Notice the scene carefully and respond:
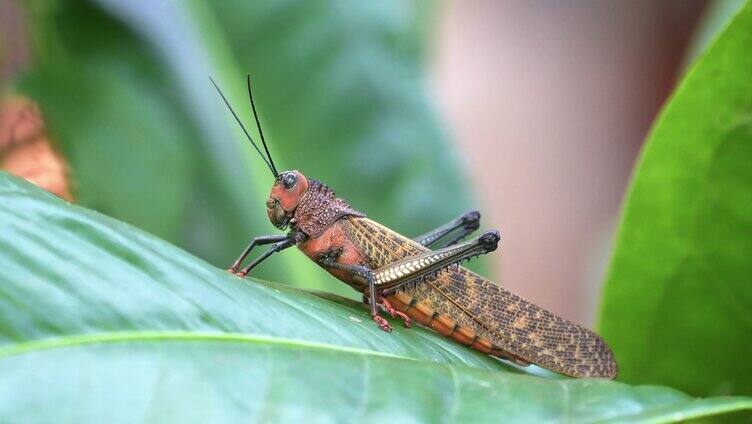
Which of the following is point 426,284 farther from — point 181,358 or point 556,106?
point 556,106

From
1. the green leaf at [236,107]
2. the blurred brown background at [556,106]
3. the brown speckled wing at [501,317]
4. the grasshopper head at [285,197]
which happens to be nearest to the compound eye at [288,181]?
the grasshopper head at [285,197]

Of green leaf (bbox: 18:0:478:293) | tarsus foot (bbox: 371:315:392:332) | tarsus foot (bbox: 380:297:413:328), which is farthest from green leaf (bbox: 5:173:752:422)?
green leaf (bbox: 18:0:478:293)

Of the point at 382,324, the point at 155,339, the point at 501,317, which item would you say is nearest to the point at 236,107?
the point at 501,317

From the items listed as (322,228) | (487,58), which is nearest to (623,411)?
(322,228)

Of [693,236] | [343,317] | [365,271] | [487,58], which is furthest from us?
[487,58]

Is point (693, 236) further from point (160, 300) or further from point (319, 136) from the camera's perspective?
point (319, 136)

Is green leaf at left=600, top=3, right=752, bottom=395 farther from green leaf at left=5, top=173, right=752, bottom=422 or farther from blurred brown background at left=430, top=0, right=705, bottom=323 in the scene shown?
blurred brown background at left=430, top=0, right=705, bottom=323
